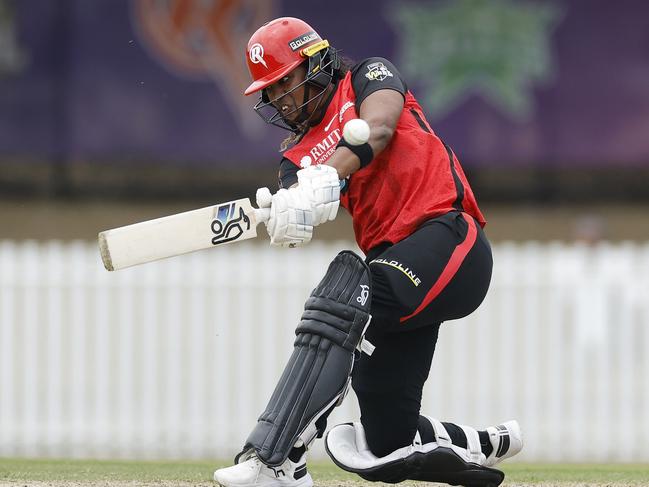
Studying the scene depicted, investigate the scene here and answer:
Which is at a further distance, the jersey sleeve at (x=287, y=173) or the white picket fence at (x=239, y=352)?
the white picket fence at (x=239, y=352)

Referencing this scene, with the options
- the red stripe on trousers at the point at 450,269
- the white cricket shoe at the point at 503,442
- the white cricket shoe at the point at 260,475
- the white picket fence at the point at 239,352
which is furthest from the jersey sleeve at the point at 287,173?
the white picket fence at the point at 239,352

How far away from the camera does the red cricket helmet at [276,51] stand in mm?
4609

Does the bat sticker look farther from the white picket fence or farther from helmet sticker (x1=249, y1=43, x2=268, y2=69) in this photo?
the white picket fence

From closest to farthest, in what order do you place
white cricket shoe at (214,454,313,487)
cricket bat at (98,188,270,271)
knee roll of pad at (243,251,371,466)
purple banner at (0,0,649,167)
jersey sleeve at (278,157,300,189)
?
cricket bat at (98,188,270,271), knee roll of pad at (243,251,371,466), white cricket shoe at (214,454,313,487), jersey sleeve at (278,157,300,189), purple banner at (0,0,649,167)

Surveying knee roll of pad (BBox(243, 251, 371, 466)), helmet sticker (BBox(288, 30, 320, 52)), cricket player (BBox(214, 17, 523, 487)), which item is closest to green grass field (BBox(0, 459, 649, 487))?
cricket player (BBox(214, 17, 523, 487))

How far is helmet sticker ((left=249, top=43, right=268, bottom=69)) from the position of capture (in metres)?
4.62

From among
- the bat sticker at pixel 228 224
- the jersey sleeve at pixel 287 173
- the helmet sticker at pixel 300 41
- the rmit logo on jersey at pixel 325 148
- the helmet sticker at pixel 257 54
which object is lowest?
the bat sticker at pixel 228 224

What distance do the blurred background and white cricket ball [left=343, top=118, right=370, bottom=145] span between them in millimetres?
4691

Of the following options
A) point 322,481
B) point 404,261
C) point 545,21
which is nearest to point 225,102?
point 545,21

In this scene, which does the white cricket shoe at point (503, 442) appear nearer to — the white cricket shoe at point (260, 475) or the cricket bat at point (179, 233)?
the white cricket shoe at point (260, 475)

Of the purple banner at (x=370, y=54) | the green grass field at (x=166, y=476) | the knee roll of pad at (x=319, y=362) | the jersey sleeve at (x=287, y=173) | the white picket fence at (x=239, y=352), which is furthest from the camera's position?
the purple banner at (x=370, y=54)

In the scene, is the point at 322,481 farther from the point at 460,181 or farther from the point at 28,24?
the point at 28,24

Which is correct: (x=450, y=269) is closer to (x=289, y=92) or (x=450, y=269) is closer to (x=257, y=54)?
(x=289, y=92)

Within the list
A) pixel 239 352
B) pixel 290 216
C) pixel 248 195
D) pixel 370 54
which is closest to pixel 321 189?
pixel 290 216
